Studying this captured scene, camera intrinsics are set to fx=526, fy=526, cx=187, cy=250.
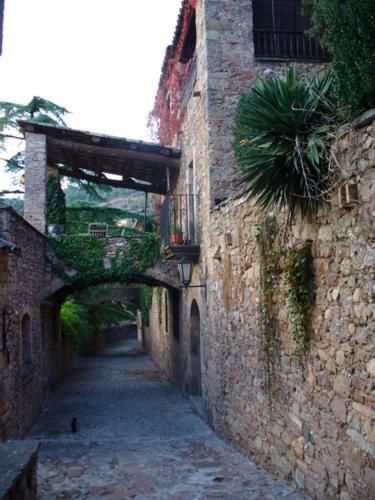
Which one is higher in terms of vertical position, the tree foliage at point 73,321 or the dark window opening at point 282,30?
the dark window opening at point 282,30

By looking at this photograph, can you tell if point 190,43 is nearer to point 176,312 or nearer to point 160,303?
point 176,312

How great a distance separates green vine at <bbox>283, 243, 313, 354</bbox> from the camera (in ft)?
15.1

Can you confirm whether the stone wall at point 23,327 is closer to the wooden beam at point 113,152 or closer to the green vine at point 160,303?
the wooden beam at point 113,152

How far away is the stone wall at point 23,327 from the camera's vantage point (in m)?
7.88

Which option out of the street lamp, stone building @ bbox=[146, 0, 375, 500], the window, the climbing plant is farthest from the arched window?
the window

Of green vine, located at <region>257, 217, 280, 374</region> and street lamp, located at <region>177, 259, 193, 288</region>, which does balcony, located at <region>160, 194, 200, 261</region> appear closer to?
street lamp, located at <region>177, 259, 193, 288</region>

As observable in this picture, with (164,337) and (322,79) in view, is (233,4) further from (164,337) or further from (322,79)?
(164,337)

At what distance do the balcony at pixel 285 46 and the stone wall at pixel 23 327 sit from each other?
526 cm

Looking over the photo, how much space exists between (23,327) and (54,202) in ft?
13.4

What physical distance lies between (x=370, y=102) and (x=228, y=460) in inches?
197

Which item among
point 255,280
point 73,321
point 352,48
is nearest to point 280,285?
point 255,280

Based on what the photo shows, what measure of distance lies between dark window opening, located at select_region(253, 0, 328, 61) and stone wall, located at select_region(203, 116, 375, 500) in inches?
156

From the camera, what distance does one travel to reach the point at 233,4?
922 cm

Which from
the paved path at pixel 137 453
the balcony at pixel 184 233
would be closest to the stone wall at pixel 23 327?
the paved path at pixel 137 453
